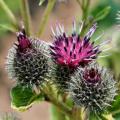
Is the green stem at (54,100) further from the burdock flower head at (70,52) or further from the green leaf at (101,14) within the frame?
the green leaf at (101,14)

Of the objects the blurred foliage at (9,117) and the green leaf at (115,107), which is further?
the blurred foliage at (9,117)

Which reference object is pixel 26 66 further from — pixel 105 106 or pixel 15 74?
pixel 105 106

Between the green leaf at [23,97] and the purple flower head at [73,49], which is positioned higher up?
the purple flower head at [73,49]

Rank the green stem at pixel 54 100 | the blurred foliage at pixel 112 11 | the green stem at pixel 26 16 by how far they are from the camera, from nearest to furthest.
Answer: the green stem at pixel 54 100, the green stem at pixel 26 16, the blurred foliage at pixel 112 11

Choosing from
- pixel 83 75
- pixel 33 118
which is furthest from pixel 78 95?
pixel 33 118

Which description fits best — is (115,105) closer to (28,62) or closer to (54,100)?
(54,100)

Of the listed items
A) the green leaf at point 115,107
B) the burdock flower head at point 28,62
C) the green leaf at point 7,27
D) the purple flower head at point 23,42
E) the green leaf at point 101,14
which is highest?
the green leaf at point 101,14

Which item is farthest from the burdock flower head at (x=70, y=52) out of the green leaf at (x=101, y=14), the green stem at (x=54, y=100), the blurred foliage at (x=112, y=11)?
the blurred foliage at (x=112, y=11)

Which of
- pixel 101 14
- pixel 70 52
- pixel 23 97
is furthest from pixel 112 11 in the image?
pixel 23 97
